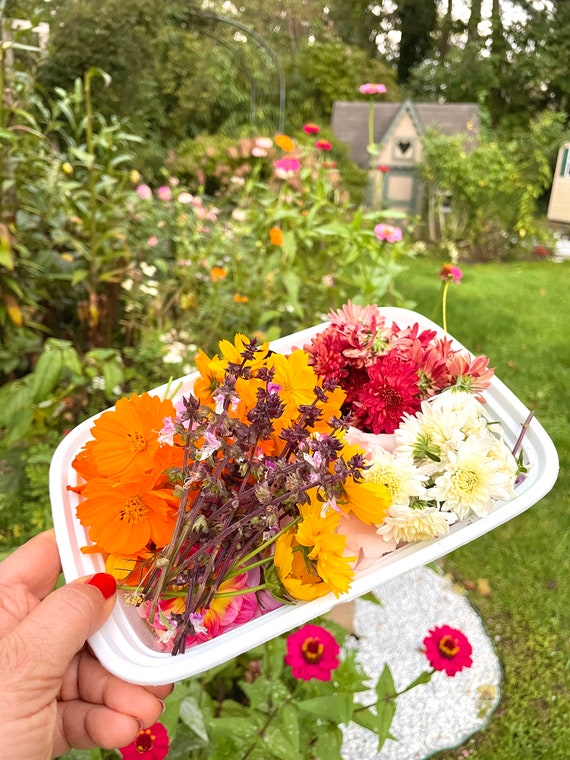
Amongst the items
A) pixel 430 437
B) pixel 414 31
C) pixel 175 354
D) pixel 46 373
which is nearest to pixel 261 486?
pixel 430 437

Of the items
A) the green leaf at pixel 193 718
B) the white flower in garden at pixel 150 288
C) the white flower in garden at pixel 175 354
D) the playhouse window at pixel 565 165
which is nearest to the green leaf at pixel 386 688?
the green leaf at pixel 193 718

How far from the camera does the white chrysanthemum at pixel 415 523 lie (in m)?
0.49

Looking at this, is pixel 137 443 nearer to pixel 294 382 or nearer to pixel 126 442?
pixel 126 442

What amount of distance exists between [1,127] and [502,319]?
94.8 inches

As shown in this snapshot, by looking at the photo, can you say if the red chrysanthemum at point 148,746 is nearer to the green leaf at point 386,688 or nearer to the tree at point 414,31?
the green leaf at point 386,688

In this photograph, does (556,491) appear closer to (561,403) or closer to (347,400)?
(561,403)

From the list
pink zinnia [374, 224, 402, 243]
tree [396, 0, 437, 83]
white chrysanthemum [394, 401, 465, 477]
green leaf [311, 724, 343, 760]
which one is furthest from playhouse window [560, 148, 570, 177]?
tree [396, 0, 437, 83]

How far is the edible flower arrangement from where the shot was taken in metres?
0.46

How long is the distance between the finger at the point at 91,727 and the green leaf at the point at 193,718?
7.8 inches

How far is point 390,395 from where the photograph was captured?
0.58 meters

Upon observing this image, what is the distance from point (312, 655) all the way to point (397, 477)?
327 millimetres

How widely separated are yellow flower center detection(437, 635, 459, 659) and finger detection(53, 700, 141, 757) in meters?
0.40

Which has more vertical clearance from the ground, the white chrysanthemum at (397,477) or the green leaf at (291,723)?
the white chrysanthemum at (397,477)

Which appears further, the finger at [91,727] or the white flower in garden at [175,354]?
the white flower in garden at [175,354]
